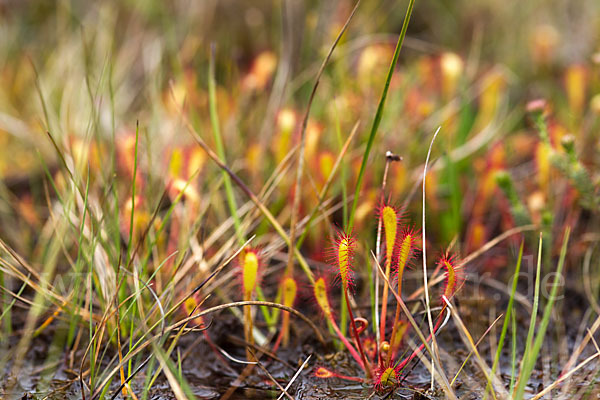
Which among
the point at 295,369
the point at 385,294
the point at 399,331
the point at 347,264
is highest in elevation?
the point at 347,264

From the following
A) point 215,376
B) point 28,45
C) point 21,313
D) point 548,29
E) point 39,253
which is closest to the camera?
point 215,376

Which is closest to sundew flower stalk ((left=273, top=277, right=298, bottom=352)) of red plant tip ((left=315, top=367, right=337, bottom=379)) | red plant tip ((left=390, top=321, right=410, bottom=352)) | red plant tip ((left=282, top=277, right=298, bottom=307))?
red plant tip ((left=282, top=277, right=298, bottom=307))

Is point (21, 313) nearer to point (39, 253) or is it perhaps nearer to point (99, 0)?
point (39, 253)

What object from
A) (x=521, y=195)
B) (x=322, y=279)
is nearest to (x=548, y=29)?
(x=521, y=195)

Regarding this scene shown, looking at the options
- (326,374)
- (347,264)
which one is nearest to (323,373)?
(326,374)

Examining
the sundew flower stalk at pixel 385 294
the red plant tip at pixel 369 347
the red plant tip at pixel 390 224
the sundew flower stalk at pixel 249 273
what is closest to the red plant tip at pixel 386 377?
the sundew flower stalk at pixel 385 294

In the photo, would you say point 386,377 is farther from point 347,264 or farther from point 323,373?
point 347,264
